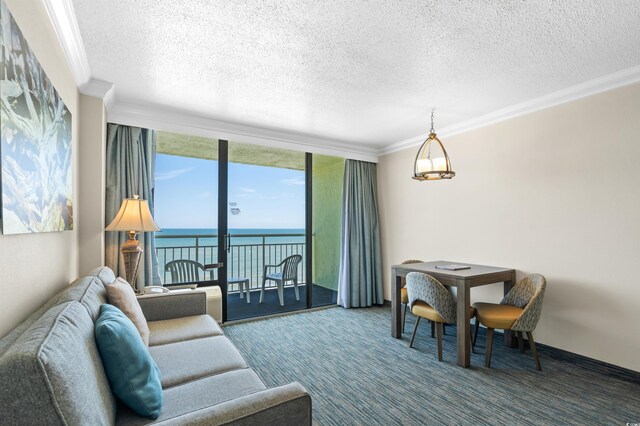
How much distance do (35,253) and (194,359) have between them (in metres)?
0.99

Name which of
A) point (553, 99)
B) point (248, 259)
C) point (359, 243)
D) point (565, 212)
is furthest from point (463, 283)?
point (248, 259)

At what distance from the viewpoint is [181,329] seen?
2.37 metres

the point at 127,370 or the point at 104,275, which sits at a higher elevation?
the point at 104,275

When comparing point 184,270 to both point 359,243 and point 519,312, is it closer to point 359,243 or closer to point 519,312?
point 359,243

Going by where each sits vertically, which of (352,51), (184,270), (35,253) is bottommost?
(184,270)

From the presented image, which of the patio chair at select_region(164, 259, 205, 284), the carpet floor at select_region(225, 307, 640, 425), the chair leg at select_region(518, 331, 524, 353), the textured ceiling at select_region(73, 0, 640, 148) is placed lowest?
the carpet floor at select_region(225, 307, 640, 425)

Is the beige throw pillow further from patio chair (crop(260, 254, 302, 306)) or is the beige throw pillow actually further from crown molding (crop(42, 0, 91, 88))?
patio chair (crop(260, 254, 302, 306))

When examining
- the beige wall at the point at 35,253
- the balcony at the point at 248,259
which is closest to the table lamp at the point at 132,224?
the beige wall at the point at 35,253

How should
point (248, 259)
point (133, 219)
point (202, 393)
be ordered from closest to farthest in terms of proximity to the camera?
1. point (202, 393)
2. point (133, 219)
3. point (248, 259)

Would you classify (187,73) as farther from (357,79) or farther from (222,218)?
(222,218)

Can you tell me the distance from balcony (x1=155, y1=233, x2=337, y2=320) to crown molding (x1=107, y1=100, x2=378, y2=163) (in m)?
1.28

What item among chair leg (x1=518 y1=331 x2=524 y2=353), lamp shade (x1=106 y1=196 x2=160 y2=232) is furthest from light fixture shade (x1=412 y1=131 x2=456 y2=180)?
lamp shade (x1=106 y1=196 x2=160 y2=232)

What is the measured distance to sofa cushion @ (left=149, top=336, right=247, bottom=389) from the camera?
1.66 meters

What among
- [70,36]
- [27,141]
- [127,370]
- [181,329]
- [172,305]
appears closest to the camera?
[127,370]
